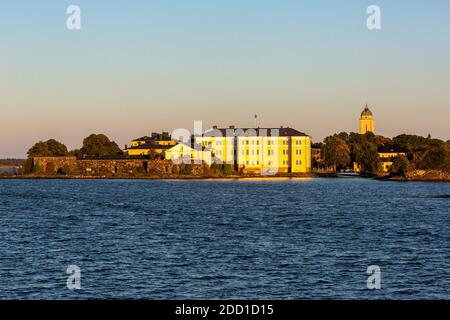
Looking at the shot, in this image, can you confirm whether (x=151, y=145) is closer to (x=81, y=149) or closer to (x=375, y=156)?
(x=81, y=149)

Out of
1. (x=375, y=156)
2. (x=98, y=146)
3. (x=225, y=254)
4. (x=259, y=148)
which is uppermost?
(x=98, y=146)

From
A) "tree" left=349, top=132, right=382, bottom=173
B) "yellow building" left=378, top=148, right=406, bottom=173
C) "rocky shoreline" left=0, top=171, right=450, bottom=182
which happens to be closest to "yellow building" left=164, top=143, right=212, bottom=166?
"rocky shoreline" left=0, top=171, right=450, bottom=182

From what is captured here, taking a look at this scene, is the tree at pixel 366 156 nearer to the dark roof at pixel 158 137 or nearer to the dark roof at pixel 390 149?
the dark roof at pixel 390 149

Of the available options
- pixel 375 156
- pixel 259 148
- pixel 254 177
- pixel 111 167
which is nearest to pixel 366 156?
pixel 375 156

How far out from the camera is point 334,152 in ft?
553

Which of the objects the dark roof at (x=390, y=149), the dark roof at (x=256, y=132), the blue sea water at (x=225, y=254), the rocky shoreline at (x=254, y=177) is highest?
the dark roof at (x=256, y=132)

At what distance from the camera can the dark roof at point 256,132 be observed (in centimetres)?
14838

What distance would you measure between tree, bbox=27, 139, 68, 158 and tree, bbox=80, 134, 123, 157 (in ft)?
16.3

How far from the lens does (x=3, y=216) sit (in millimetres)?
54625

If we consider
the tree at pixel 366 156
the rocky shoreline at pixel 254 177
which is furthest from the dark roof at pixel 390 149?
the rocky shoreline at pixel 254 177

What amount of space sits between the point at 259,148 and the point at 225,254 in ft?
387

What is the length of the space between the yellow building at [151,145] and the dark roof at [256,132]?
16073mm
